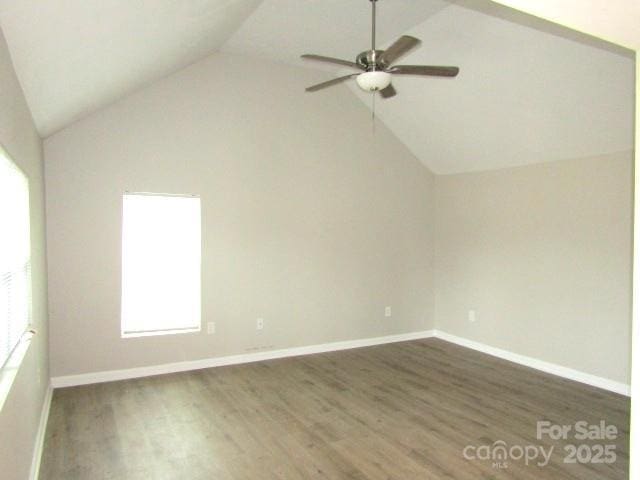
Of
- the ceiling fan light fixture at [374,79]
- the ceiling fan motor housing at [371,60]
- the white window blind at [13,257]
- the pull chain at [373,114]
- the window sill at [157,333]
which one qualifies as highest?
the pull chain at [373,114]

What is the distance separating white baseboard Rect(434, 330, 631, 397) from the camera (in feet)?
12.5

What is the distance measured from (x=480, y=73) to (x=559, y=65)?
0.69 metres

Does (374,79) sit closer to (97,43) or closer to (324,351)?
(97,43)

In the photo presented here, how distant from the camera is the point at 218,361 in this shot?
445 centimetres

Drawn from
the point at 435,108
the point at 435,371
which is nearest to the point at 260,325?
the point at 435,371

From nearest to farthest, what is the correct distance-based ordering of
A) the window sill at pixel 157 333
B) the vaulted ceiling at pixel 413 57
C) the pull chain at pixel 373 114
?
the vaulted ceiling at pixel 413 57 → the window sill at pixel 157 333 → the pull chain at pixel 373 114

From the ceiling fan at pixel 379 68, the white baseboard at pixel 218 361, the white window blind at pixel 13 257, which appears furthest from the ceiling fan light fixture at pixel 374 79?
the white baseboard at pixel 218 361

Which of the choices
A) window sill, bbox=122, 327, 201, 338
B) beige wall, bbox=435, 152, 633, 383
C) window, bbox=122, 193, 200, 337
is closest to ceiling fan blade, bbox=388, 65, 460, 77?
beige wall, bbox=435, 152, 633, 383

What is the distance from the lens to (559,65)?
3.32 m

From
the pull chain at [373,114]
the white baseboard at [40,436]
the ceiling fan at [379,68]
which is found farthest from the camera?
the pull chain at [373,114]

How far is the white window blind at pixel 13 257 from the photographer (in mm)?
1784

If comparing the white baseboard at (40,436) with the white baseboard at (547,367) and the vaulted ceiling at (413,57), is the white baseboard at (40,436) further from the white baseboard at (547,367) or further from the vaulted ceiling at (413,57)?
the white baseboard at (547,367)

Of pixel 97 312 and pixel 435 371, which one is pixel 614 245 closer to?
pixel 435 371

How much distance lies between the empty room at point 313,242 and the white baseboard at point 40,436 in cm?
3
